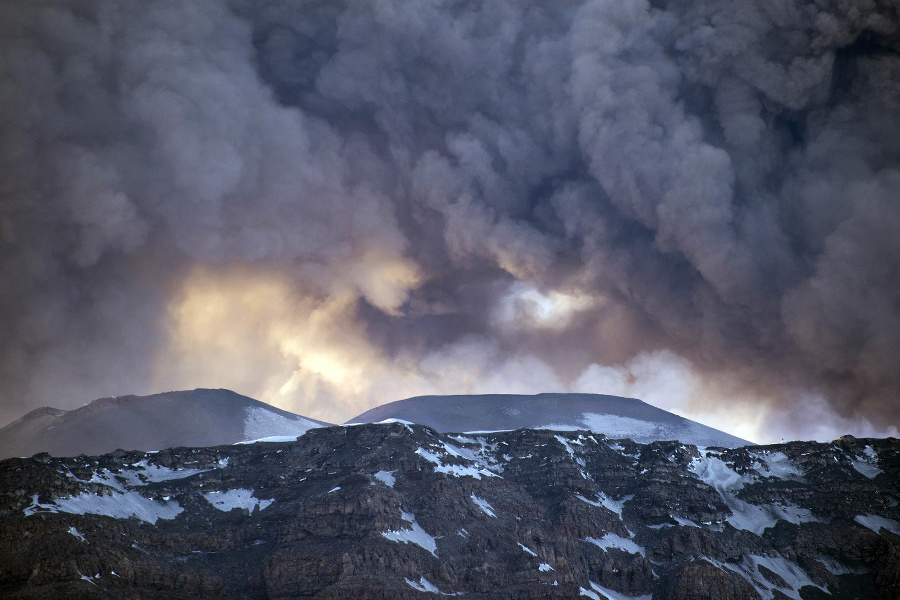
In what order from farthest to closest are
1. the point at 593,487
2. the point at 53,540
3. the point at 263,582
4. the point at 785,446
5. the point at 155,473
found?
the point at 785,446
the point at 593,487
the point at 155,473
the point at 263,582
the point at 53,540

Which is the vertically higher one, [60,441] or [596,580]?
[60,441]

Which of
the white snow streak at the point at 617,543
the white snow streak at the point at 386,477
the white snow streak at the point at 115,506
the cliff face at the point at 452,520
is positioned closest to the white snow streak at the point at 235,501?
the cliff face at the point at 452,520

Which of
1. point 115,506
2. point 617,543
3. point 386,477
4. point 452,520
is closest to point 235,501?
point 115,506

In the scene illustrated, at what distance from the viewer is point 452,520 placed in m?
124

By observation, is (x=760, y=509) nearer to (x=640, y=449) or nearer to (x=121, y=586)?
(x=640, y=449)

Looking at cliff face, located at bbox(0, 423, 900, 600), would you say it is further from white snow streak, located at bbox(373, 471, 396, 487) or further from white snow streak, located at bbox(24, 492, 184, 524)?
white snow streak, located at bbox(373, 471, 396, 487)

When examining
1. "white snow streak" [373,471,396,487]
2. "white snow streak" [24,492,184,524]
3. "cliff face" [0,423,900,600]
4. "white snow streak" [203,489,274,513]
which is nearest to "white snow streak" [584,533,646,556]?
"cliff face" [0,423,900,600]

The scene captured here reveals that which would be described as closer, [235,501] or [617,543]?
[235,501]

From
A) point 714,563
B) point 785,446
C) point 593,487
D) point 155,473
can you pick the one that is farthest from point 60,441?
point 785,446

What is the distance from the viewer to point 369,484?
126500 millimetres

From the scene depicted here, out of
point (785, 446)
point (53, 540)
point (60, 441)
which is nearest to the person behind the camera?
point (53, 540)

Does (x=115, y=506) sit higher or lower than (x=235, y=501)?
lower

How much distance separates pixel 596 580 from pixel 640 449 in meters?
44.9

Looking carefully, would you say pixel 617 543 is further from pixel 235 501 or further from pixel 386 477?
pixel 235 501
